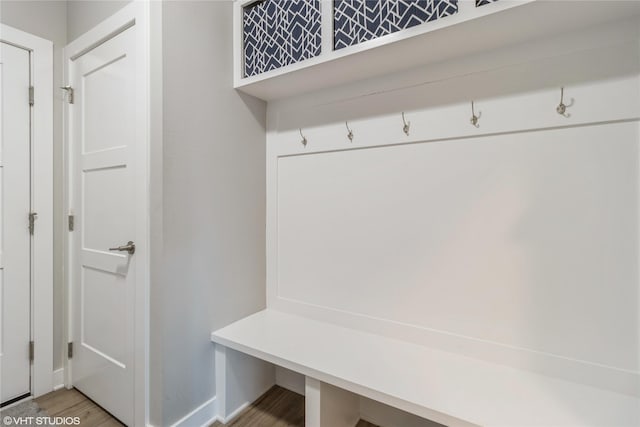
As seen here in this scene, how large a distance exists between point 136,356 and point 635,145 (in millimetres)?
2240

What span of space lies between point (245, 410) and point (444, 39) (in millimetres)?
2089

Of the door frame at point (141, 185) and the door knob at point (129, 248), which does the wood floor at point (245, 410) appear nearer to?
the door frame at point (141, 185)

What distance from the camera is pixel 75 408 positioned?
5.59 ft

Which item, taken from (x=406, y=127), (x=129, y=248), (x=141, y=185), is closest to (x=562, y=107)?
(x=406, y=127)

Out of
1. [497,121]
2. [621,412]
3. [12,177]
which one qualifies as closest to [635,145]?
[497,121]

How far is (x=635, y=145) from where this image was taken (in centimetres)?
107

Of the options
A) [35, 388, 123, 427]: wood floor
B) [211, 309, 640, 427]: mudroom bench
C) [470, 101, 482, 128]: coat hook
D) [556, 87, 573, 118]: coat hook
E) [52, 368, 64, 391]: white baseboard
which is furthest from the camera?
[52, 368, 64, 391]: white baseboard

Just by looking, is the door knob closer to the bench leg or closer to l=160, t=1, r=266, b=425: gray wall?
l=160, t=1, r=266, b=425: gray wall

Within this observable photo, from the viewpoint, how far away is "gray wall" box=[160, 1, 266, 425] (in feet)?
4.60

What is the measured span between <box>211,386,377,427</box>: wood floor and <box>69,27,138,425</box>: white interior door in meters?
0.58

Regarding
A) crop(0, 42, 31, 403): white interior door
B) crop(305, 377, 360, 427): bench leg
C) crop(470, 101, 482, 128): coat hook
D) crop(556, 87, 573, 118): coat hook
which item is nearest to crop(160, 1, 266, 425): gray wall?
crop(305, 377, 360, 427): bench leg

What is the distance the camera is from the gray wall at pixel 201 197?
1.40 m

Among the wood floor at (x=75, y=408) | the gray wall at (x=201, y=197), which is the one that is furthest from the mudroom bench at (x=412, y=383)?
the wood floor at (x=75, y=408)

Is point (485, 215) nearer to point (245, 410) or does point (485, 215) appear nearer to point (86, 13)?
point (245, 410)
